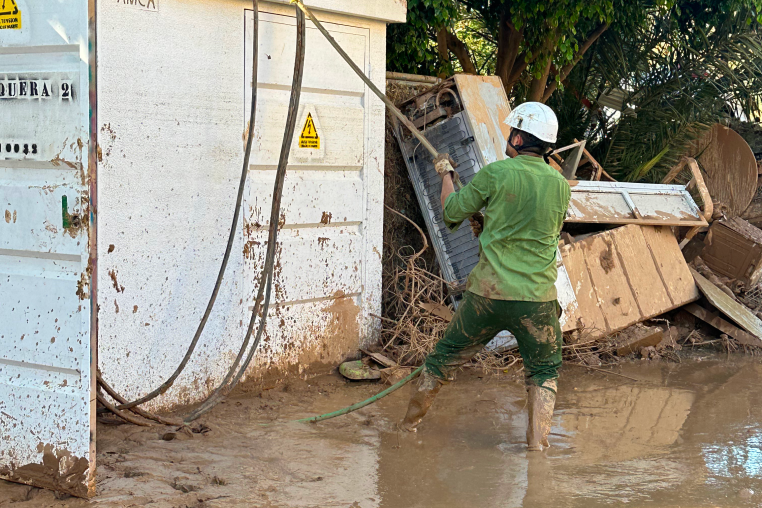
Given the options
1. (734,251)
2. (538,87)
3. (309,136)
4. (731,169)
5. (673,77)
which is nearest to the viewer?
(309,136)

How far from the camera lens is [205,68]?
201 inches

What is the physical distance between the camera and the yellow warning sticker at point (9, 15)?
12.5 feet

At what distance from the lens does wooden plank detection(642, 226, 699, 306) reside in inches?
285

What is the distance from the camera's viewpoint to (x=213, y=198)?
521 centimetres

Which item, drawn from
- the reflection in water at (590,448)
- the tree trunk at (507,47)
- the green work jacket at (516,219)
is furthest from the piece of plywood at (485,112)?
the tree trunk at (507,47)

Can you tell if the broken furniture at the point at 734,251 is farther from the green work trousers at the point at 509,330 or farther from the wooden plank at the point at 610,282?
the green work trousers at the point at 509,330

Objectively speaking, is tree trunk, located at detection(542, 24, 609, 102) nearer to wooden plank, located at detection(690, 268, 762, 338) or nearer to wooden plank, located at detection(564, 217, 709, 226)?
wooden plank, located at detection(564, 217, 709, 226)

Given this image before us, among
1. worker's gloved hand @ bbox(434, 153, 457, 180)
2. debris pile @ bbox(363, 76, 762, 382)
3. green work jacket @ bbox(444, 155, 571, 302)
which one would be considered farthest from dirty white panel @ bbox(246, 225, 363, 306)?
green work jacket @ bbox(444, 155, 571, 302)

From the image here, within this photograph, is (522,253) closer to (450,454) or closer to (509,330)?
(509,330)

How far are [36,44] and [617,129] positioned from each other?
23.2ft

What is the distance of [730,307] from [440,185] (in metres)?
3.03

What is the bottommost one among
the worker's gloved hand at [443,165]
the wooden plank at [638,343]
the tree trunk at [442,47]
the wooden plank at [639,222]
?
the wooden plank at [638,343]

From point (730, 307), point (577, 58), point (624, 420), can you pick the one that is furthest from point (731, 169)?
point (624, 420)

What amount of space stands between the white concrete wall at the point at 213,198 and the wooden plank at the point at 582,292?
1560mm
